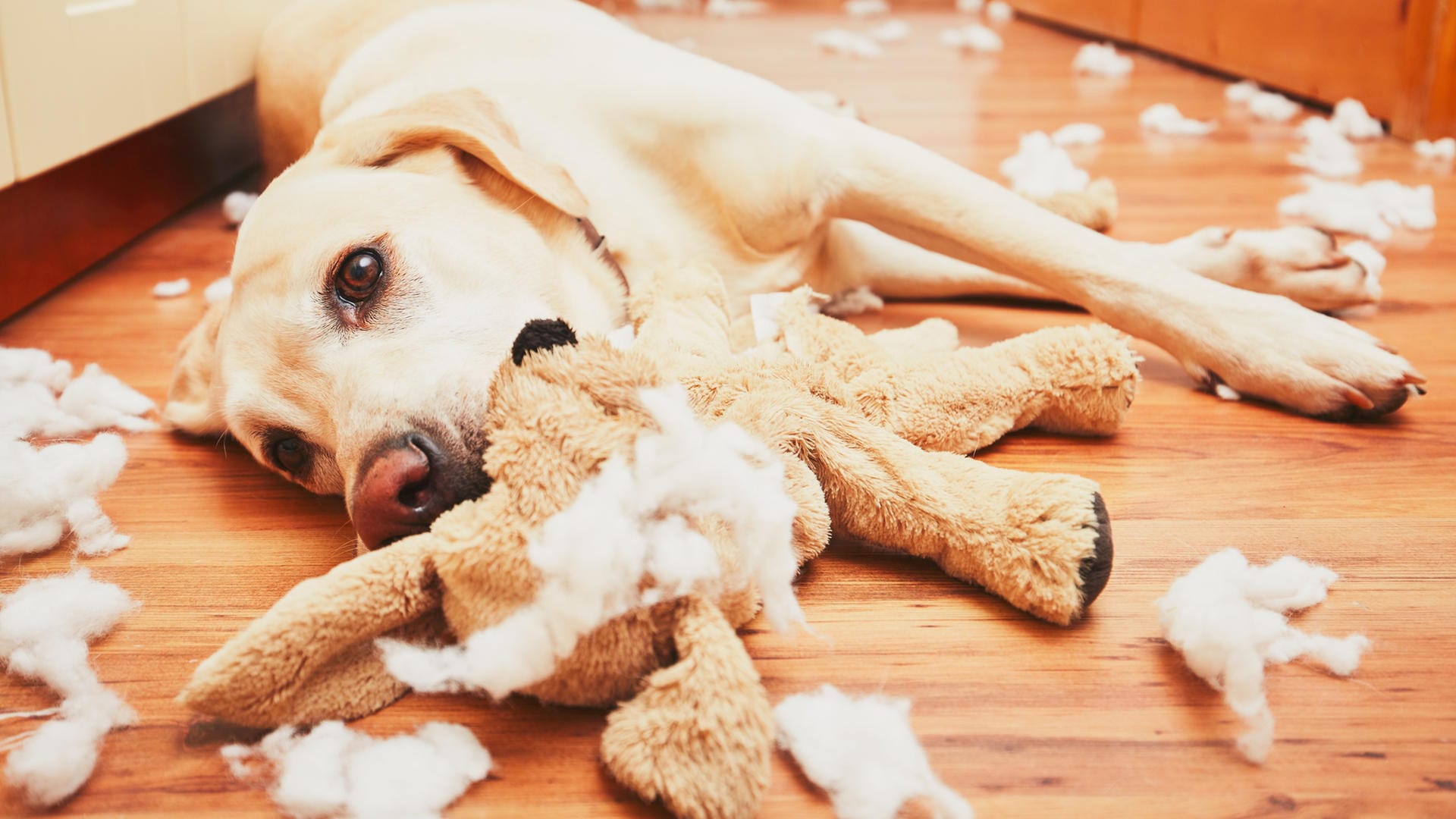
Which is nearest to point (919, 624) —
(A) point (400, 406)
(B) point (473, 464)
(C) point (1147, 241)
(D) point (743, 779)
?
(D) point (743, 779)

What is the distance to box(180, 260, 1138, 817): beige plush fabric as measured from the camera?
1.01 metres

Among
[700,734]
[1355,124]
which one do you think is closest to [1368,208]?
[1355,124]

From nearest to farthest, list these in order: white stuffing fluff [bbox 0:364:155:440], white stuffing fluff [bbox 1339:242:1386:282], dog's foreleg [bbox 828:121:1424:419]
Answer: dog's foreleg [bbox 828:121:1424:419] < white stuffing fluff [bbox 0:364:155:440] < white stuffing fluff [bbox 1339:242:1386:282]

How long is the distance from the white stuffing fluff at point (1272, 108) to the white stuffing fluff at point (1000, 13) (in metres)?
3.48

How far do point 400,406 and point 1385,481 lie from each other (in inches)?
54.2

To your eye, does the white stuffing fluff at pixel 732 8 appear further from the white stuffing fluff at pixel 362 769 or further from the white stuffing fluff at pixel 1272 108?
the white stuffing fluff at pixel 362 769

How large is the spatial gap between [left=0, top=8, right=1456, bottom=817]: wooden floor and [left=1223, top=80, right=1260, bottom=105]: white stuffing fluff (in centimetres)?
222

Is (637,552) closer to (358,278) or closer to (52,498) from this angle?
(358,278)

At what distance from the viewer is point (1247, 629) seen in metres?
1.16

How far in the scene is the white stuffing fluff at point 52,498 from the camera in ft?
5.27

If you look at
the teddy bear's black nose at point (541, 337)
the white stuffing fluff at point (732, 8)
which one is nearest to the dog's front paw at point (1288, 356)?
the teddy bear's black nose at point (541, 337)

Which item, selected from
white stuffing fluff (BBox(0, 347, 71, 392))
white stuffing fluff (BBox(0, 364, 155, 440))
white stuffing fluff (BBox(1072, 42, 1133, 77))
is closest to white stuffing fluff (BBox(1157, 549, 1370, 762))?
white stuffing fluff (BBox(0, 364, 155, 440))

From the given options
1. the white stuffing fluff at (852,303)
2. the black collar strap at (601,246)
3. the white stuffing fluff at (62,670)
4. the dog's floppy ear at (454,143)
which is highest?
the dog's floppy ear at (454,143)

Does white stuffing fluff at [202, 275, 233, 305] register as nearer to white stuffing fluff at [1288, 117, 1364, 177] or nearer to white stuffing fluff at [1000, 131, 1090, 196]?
white stuffing fluff at [1000, 131, 1090, 196]
